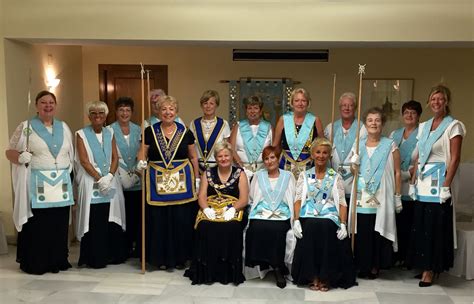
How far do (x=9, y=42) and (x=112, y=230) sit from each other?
7.08ft

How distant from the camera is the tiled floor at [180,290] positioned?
367 cm

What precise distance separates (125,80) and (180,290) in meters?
4.01

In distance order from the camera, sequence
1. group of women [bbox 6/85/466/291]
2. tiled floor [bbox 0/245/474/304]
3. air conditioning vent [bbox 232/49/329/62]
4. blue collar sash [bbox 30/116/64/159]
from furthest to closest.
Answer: air conditioning vent [bbox 232/49/329/62], blue collar sash [bbox 30/116/64/159], group of women [bbox 6/85/466/291], tiled floor [bbox 0/245/474/304]

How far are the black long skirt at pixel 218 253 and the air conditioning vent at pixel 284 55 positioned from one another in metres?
3.35

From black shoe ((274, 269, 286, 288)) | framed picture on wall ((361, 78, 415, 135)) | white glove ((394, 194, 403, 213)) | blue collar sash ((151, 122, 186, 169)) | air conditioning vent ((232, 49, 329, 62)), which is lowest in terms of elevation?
black shoe ((274, 269, 286, 288))

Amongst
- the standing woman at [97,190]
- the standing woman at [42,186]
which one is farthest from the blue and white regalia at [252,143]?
the standing woman at [42,186]

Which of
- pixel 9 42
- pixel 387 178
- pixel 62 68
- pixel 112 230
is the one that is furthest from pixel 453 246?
pixel 62 68

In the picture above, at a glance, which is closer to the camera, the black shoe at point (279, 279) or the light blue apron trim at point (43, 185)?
the black shoe at point (279, 279)

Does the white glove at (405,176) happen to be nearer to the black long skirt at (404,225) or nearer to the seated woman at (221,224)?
the black long skirt at (404,225)

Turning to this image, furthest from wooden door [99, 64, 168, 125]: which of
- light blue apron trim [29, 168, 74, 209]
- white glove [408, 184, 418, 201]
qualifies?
white glove [408, 184, 418, 201]

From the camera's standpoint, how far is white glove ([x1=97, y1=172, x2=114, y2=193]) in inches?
167

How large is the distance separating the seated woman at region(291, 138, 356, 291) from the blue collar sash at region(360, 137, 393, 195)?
9.4 inches

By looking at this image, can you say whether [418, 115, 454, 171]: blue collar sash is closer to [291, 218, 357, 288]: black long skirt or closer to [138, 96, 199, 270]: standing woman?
[291, 218, 357, 288]: black long skirt

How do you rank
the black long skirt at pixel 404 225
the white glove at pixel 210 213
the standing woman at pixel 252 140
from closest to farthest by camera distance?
the white glove at pixel 210 213, the black long skirt at pixel 404 225, the standing woman at pixel 252 140
